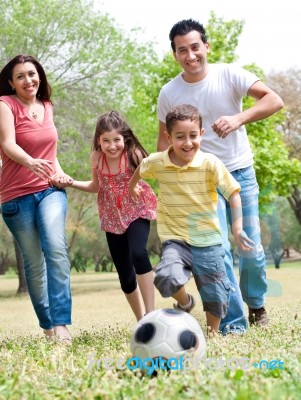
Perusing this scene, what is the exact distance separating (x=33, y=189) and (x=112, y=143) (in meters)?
0.87

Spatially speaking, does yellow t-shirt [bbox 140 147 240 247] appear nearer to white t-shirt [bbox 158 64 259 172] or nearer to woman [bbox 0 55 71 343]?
white t-shirt [bbox 158 64 259 172]

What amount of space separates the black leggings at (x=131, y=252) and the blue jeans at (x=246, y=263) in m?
0.74

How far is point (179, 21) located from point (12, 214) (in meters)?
2.31

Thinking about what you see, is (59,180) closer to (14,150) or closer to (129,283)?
(14,150)

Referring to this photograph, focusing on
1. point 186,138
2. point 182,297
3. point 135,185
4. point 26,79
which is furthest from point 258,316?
point 26,79

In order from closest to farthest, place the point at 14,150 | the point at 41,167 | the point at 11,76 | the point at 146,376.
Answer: the point at 146,376 → the point at 41,167 → the point at 14,150 → the point at 11,76

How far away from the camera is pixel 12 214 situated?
21.1 ft

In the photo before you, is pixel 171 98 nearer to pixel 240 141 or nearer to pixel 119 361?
pixel 240 141

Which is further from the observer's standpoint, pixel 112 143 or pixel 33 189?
pixel 112 143

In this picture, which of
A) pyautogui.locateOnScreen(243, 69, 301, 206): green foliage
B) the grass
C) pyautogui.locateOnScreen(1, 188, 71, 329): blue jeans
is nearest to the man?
the grass

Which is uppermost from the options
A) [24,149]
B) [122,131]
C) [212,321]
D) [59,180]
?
[122,131]

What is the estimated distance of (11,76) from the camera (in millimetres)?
6504

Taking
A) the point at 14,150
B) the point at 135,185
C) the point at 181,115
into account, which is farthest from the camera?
the point at 135,185

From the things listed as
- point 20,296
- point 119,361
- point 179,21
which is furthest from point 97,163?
point 20,296
